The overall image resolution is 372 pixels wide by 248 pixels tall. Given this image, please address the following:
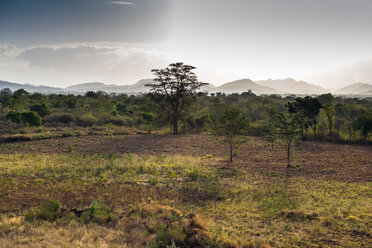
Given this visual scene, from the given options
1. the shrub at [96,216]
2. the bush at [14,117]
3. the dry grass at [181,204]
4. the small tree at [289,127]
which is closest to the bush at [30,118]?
the bush at [14,117]

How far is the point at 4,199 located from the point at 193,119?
3322 cm

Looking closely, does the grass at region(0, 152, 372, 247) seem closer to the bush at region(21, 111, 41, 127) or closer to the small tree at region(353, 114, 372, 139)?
the small tree at region(353, 114, 372, 139)

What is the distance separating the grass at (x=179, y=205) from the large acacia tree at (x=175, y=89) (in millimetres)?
18457

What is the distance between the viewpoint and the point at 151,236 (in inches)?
314

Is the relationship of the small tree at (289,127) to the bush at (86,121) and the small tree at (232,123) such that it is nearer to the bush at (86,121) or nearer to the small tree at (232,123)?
the small tree at (232,123)

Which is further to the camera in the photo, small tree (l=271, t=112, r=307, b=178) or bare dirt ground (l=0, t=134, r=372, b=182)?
small tree (l=271, t=112, r=307, b=178)

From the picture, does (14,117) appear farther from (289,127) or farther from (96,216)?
(289,127)

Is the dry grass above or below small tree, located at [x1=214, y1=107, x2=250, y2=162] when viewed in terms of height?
below

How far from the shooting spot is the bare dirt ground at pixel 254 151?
17844mm

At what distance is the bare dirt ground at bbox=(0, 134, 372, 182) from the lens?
17844mm

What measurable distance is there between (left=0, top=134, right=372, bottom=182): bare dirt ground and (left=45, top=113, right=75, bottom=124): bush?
15.4 meters

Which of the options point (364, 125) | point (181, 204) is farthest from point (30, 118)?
point (364, 125)

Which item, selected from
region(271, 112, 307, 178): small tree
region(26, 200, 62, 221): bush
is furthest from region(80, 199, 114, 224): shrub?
region(271, 112, 307, 178): small tree

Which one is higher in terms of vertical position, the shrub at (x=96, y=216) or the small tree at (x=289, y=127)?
the small tree at (x=289, y=127)
